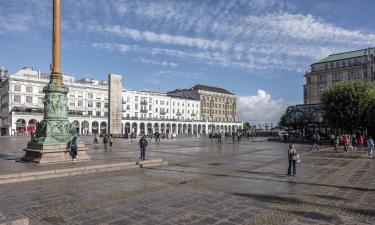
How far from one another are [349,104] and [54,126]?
37.4m

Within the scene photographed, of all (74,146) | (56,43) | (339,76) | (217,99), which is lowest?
(74,146)

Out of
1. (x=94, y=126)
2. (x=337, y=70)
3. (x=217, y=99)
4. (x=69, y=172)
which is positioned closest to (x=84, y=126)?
(x=94, y=126)

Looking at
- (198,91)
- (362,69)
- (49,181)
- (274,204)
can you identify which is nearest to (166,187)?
(274,204)

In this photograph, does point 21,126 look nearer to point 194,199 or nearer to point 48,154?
point 48,154

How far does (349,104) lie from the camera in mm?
41281

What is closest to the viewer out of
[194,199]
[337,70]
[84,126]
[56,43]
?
[194,199]

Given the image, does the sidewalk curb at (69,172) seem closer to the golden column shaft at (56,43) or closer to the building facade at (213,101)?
the golden column shaft at (56,43)

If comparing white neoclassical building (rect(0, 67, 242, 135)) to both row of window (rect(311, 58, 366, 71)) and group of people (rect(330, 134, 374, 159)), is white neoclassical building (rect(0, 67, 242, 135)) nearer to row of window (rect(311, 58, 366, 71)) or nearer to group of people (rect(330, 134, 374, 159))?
row of window (rect(311, 58, 366, 71))

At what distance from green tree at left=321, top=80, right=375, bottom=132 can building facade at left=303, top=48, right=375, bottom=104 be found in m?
34.3

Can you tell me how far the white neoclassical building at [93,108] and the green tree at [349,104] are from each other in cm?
4493

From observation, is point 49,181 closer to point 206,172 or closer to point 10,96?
point 206,172

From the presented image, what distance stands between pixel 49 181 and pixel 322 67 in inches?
3337

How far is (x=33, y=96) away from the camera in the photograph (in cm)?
8281

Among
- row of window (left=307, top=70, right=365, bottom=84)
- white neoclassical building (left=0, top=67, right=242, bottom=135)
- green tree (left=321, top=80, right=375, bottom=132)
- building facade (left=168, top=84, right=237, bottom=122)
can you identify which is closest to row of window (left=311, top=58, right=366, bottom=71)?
row of window (left=307, top=70, right=365, bottom=84)
